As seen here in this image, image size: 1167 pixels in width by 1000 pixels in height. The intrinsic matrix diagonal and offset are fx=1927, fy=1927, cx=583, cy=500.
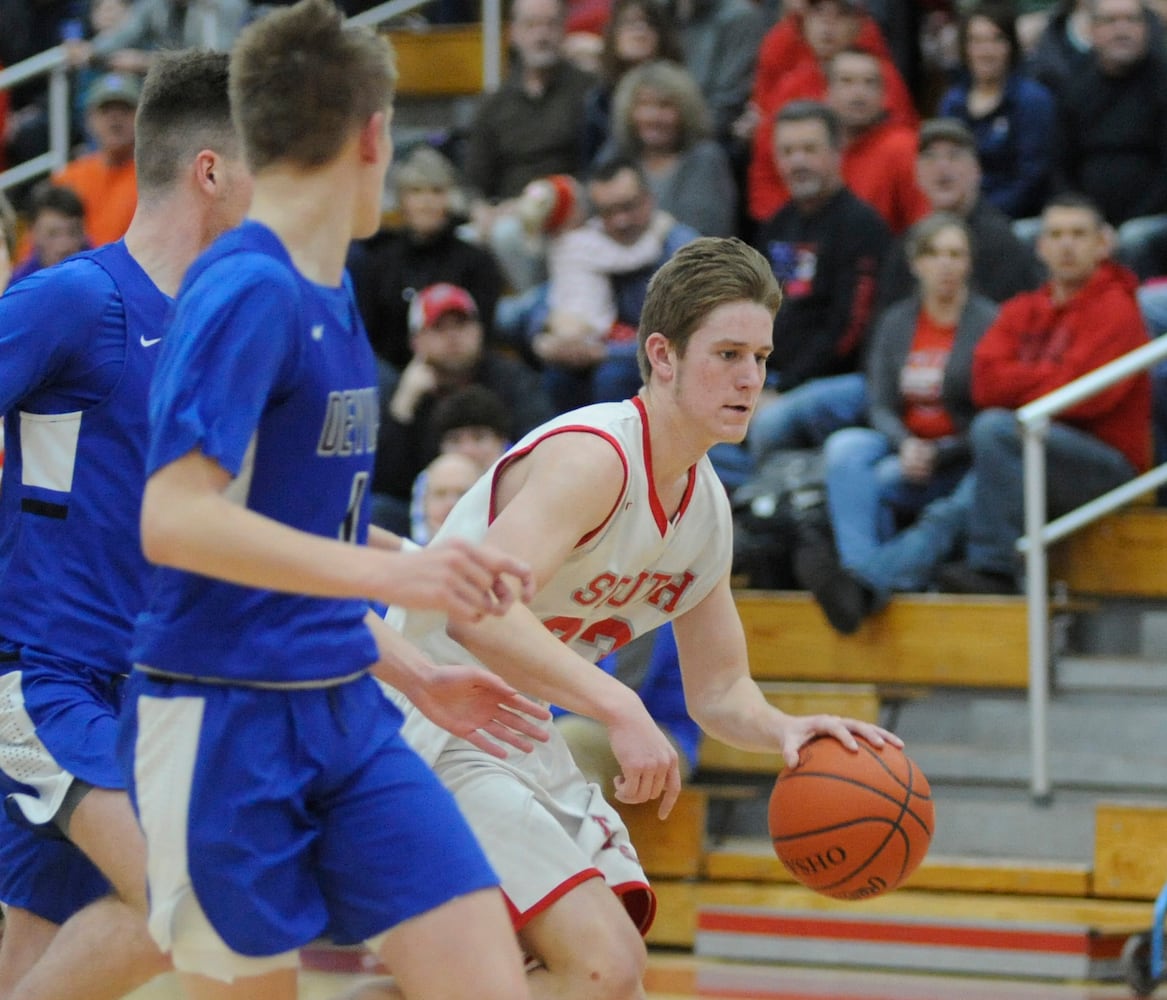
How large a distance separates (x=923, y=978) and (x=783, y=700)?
1.19 meters

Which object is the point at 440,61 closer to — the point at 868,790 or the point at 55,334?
the point at 55,334

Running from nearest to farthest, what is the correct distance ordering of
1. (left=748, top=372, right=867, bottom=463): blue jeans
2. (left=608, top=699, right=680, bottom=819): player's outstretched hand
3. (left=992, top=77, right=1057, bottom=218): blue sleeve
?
(left=608, top=699, right=680, bottom=819): player's outstretched hand < (left=748, top=372, right=867, bottom=463): blue jeans < (left=992, top=77, right=1057, bottom=218): blue sleeve

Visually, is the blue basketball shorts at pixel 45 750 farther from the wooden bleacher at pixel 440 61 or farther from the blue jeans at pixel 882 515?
the wooden bleacher at pixel 440 61

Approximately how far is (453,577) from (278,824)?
50 centimetres

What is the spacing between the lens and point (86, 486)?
348 centimetres

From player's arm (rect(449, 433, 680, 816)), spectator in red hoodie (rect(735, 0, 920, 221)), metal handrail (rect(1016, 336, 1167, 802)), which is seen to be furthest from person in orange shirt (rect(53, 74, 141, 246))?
player's arm (rect(449, 433, 680, 816))

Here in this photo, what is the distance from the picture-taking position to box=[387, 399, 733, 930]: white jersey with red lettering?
3.49m

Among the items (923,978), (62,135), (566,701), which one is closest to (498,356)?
(923,978)

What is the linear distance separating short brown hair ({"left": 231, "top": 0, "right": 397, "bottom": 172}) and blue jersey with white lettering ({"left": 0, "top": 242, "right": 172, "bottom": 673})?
2.89 feet

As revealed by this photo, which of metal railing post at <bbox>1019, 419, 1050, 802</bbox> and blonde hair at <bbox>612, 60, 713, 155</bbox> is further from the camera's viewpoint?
blonde hair at <bbox>612, 60, 713, 155</bbox>

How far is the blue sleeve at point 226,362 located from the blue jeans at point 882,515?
4751mm

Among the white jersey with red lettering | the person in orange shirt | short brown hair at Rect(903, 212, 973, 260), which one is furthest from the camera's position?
the person in orange shirt

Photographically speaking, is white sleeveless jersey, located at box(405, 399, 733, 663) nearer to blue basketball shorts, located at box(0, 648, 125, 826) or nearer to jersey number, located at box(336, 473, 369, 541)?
blue basketball shorts, located at box(0, 648, 125, 826)

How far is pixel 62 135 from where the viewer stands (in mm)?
10602
